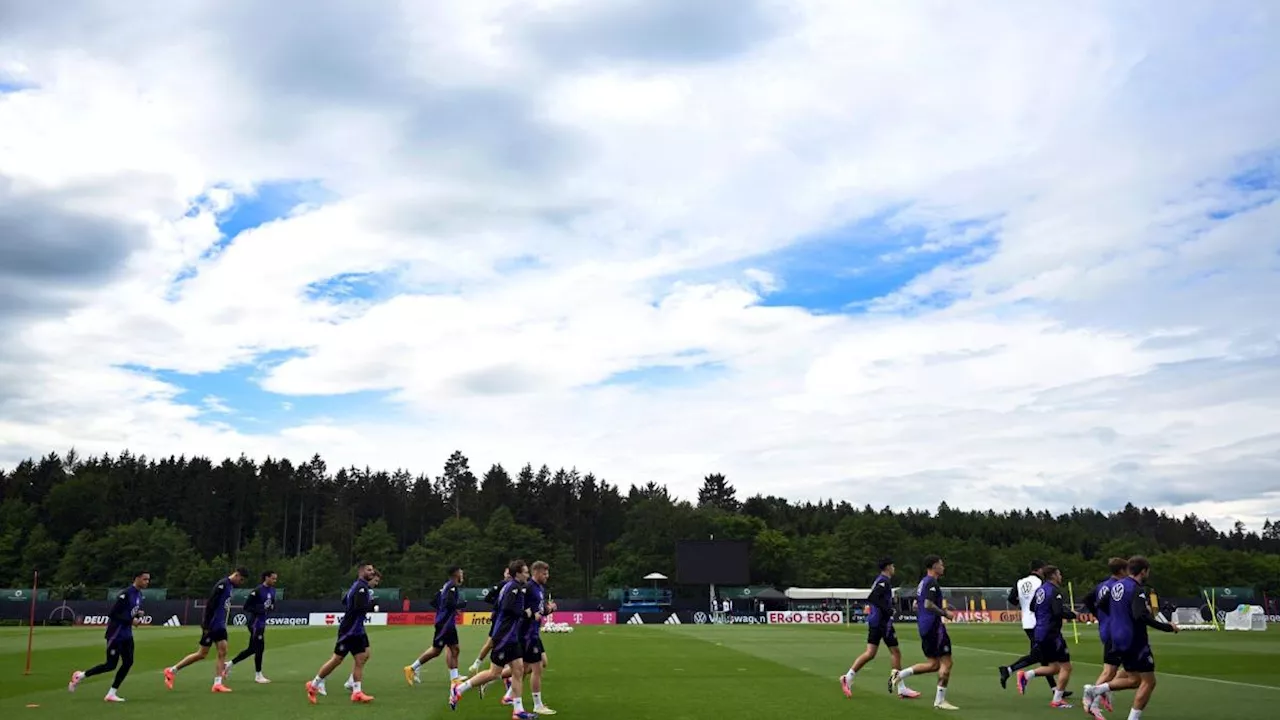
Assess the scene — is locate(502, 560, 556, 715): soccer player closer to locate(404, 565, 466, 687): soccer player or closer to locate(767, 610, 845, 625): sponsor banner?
locate(404, 565, 466, 687): soccer player

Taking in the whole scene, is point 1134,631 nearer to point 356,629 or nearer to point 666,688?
point 666,688

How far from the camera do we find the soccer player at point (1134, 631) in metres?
11.8

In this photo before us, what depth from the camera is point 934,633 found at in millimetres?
15109

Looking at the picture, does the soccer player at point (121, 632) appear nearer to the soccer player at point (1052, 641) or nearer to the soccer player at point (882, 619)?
the soccer player at point (882, 619)

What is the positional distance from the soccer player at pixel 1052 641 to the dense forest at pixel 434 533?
302ft

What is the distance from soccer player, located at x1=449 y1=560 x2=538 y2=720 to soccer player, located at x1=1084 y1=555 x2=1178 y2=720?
25.3 feet

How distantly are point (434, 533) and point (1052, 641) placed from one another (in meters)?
101

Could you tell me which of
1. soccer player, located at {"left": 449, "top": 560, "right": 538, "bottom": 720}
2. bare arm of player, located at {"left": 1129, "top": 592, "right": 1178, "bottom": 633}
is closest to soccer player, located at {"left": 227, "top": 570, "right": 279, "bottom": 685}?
soccer player, located at {"left": 449, "top": 560, "right": 538, "bottom": 720}

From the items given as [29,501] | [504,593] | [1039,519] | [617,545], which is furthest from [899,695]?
[1039,519]

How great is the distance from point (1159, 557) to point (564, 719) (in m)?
136

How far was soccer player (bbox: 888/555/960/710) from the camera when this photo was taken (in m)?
14.8

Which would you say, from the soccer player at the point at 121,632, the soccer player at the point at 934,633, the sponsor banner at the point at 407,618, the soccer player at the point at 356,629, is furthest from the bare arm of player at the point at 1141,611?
the sponsor banner at the point at 407,618

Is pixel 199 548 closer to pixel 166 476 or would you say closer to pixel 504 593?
pixel 166 476

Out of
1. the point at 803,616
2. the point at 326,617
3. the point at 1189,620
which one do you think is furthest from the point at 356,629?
the point at 803,616
